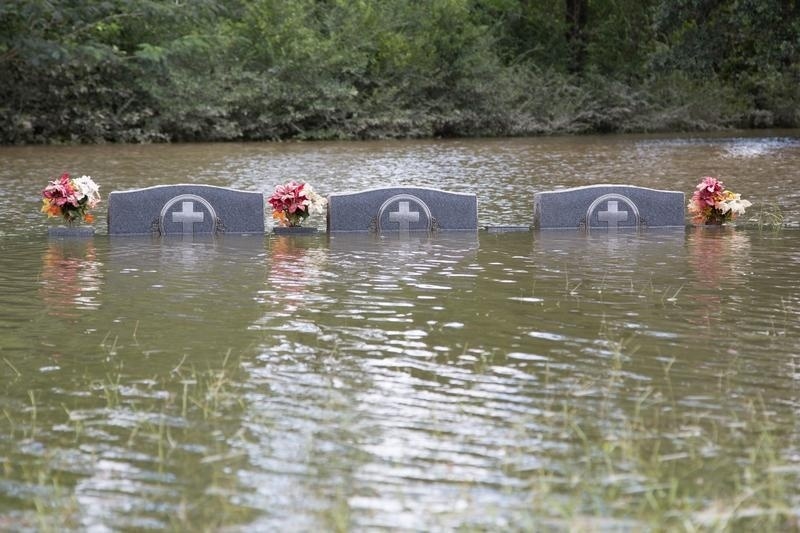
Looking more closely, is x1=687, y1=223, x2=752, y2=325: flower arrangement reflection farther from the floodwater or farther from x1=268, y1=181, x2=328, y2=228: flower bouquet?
x1=268, y1=181, x2=328, y2=228: flower bouquet

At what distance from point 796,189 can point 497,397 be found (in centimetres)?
1711

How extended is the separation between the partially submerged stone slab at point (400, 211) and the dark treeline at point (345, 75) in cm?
2054

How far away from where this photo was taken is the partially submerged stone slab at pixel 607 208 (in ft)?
56.0

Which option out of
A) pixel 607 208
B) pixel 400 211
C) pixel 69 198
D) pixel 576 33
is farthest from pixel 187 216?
pixel 576 33

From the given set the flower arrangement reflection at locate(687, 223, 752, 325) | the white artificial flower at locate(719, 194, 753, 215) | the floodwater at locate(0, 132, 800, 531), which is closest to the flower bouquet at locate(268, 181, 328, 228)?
the floodwater at locate(0, 132, 800, 531)

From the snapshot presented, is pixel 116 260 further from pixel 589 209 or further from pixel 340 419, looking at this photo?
pixel 340 419

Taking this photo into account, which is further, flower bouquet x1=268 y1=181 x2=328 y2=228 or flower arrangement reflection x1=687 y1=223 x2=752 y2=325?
flower bouquet x1=268 y1=181 x2=328 y2=228

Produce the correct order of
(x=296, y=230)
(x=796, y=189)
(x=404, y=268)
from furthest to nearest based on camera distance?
(x=796, y=189) < (x=296, y=230) < (x=404, y=268)

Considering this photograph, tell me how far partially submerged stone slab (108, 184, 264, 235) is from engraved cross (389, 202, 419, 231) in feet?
5.22

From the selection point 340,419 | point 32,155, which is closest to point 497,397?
point 340,419

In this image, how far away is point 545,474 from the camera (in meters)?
6.04

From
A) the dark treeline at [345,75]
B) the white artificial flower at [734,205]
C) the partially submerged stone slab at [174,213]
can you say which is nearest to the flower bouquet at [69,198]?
the partially submerged stone slab at [174,213]

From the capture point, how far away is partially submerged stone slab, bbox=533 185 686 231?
56.0ft

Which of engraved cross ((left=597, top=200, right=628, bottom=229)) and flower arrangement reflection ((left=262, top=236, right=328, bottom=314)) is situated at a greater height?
engraved cross ((left=597, top=200, right=628, bottom=229))
